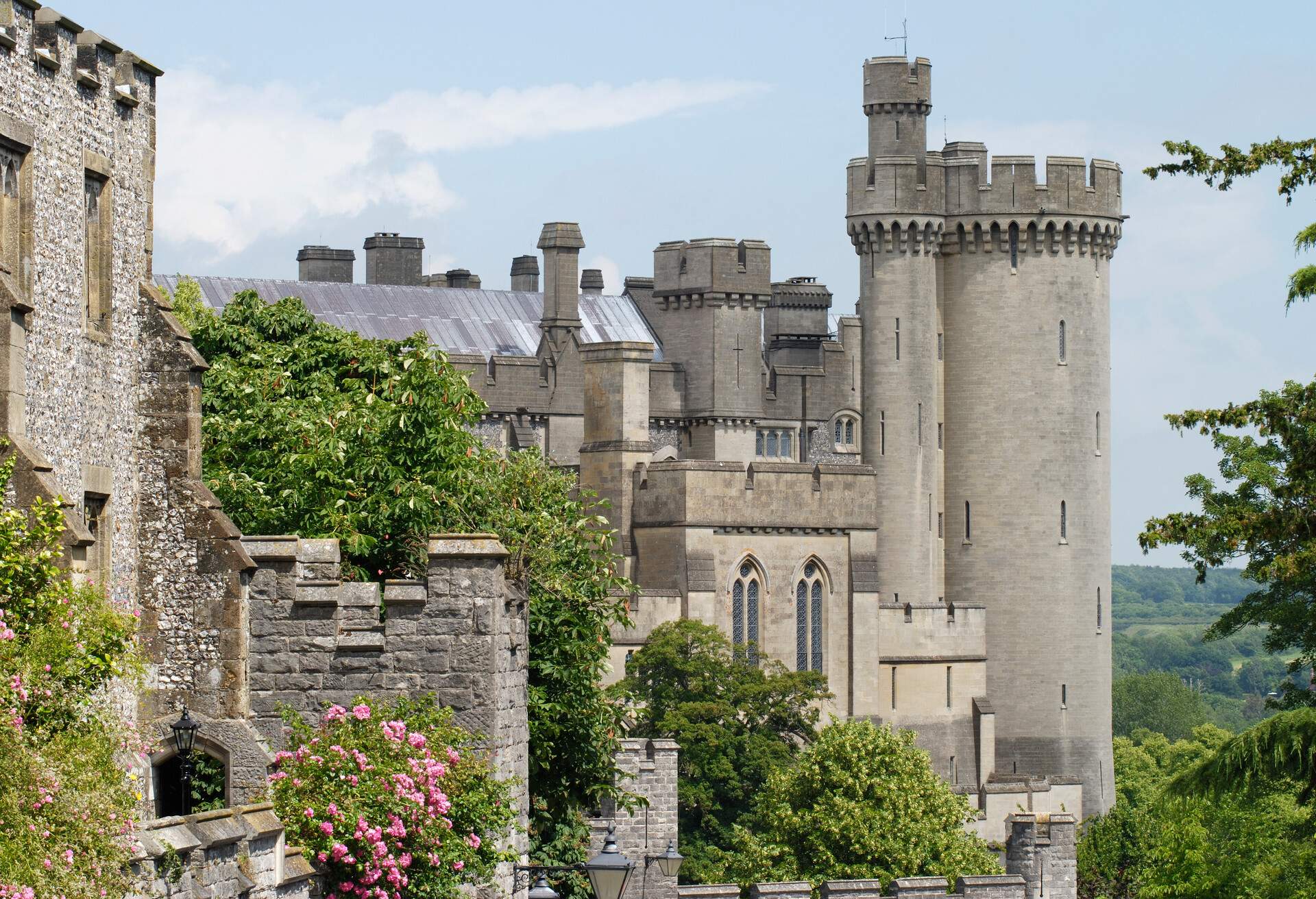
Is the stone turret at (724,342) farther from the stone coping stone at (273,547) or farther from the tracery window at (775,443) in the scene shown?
the stone coping stone at (273,547)

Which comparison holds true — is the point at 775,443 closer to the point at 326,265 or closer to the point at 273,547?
the point at 326,265

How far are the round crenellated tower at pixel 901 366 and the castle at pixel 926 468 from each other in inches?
2.5

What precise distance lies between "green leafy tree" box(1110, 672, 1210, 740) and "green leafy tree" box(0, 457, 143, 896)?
120933 mm

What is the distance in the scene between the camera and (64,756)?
16.5 m

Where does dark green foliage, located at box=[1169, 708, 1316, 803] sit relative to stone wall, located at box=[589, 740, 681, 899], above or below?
above

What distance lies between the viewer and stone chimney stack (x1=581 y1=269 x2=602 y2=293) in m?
87.0

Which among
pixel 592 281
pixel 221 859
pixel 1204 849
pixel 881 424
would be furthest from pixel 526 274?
pixel 221 859

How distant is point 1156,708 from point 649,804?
10461cm

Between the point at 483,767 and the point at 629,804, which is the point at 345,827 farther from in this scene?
the point at 629,804

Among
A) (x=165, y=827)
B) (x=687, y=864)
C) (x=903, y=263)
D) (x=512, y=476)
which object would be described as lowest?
(x=687, y=864)

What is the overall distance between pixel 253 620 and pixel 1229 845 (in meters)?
23.2

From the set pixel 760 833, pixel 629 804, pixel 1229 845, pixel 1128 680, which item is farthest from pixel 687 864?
pixel 1128 680

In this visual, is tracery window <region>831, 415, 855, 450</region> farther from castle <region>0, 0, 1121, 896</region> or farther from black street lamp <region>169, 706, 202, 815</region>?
black street lamp <region>169, 706, 202, 815</region>

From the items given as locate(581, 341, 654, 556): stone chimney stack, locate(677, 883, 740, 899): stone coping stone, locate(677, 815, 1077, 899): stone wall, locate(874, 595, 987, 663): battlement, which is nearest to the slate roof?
locate(581, 341, 654, 556): stone chimney stack
